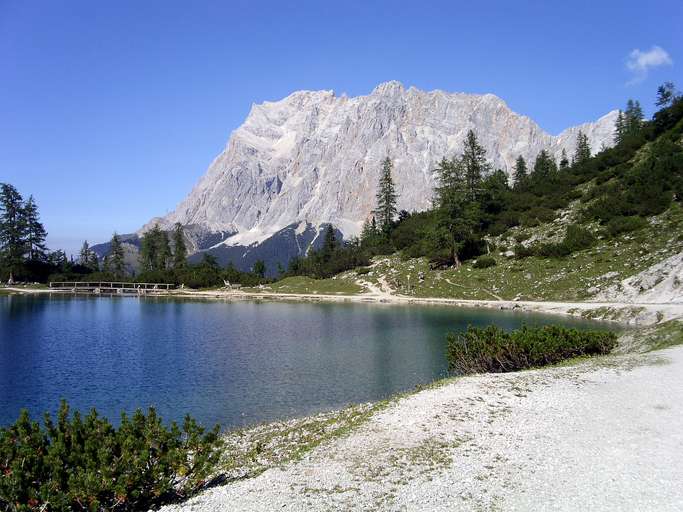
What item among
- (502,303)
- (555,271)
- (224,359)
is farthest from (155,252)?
(224,359)

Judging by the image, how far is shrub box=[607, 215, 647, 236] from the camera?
64.4 m

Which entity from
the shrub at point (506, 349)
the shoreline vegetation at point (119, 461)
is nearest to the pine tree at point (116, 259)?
the shrub at point (506, 349)

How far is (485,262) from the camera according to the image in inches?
3027

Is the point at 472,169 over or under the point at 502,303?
over

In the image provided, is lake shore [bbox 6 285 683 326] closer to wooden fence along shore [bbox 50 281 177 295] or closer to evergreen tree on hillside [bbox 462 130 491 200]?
wooden fence along shore [bbox 50 281 177 295]

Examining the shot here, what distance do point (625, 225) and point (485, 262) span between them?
64.8 feet

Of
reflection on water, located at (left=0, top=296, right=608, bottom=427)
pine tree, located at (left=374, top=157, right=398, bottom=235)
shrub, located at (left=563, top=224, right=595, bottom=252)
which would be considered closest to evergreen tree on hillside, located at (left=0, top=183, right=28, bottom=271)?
reflection on water, located at (left=0, top=296, right=608, bottom=427)

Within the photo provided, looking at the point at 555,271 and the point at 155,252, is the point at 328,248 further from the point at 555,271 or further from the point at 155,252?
the point at 555,271

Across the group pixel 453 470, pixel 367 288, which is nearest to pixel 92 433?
pixel 453 470

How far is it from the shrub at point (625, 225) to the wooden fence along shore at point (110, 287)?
84984mm

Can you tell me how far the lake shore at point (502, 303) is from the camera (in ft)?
130

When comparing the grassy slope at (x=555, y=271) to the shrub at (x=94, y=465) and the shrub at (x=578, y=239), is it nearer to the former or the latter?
the shrub at (x=578, y=239)

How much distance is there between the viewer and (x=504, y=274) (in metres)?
71.9

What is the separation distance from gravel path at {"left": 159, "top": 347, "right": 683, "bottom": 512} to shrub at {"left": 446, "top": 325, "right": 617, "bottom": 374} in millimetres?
6041
